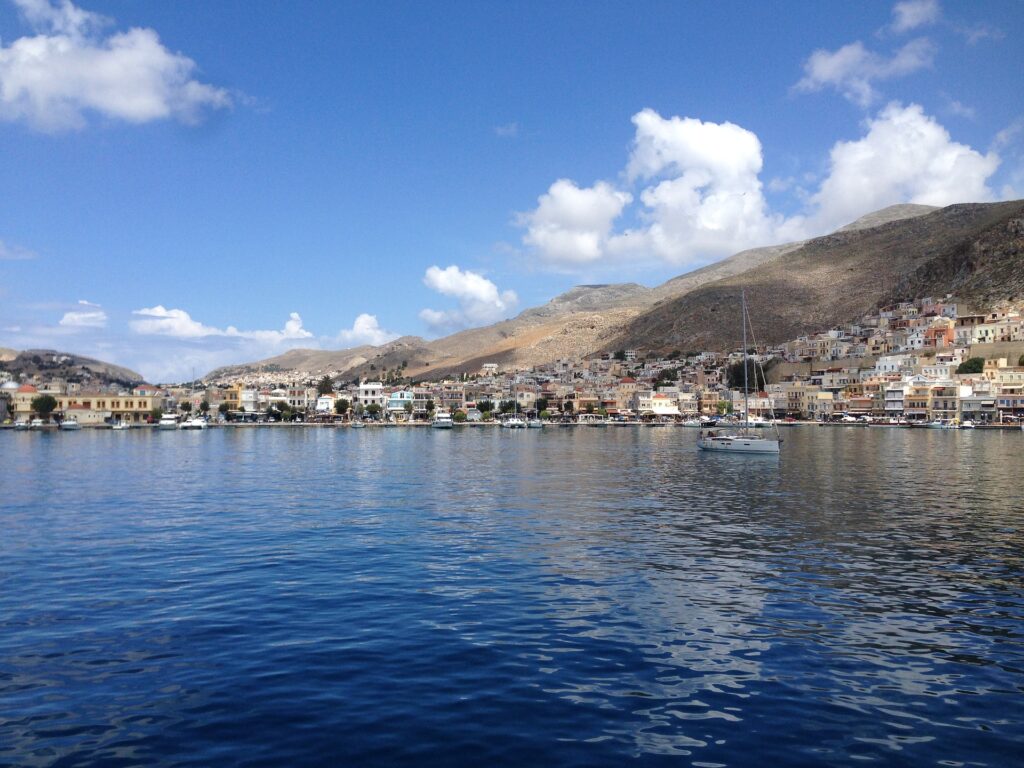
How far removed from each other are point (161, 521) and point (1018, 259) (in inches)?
7729

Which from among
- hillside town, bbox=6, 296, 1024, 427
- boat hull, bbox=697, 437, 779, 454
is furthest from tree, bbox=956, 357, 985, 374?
boat hull, bbox=697, 437, 779, 454

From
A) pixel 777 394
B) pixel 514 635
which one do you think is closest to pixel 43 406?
pixel 777 394

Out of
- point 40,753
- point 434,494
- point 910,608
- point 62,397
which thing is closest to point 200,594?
point 40,753

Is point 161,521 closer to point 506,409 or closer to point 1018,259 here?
point 506,409

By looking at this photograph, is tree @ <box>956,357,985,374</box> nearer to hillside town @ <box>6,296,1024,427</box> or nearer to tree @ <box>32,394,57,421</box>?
hillside town @ <box>6,296,1024,427</box>

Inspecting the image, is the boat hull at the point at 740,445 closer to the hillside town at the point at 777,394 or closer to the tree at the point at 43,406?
the hillside town at the point at 777,394

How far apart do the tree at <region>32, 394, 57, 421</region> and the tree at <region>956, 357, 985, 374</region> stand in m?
175

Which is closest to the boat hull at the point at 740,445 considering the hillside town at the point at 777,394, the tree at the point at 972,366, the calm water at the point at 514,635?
the calm water at the point at 514,635

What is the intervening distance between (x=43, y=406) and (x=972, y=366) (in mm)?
176222

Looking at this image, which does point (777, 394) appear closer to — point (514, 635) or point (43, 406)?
point (43, 406)

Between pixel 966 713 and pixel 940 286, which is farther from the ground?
pixel 940 286

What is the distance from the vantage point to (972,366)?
132875mm

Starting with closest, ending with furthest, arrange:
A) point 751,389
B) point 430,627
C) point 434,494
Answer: point 430,627 < point 434,494 < point 751,389

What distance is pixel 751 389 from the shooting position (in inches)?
6585
